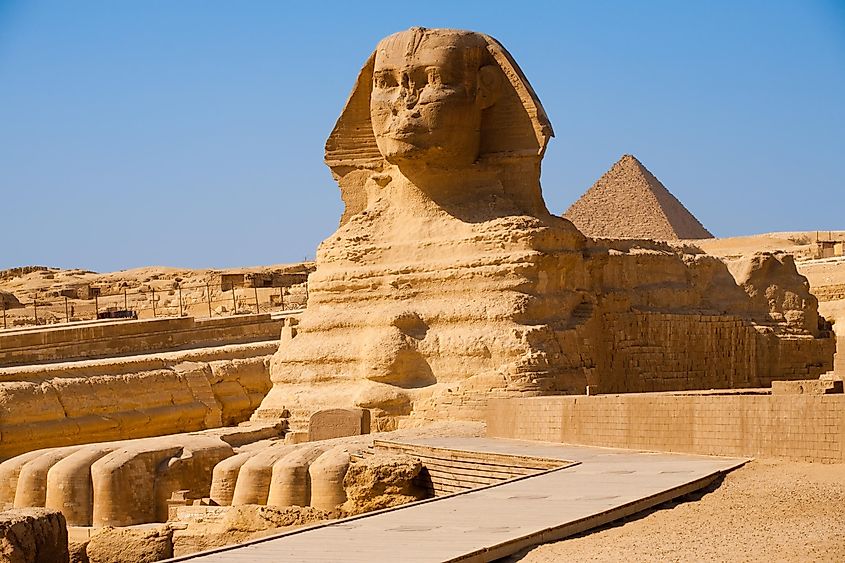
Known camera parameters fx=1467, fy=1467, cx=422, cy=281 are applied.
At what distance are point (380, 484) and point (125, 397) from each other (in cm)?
1085

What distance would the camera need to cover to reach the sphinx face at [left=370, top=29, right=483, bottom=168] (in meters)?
21.0

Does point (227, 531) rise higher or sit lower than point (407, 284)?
lower

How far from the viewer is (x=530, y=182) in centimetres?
2191

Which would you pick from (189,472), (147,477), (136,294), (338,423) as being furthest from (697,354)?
(136,294)

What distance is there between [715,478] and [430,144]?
9.01 meters

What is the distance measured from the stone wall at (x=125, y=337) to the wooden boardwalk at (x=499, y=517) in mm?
17224

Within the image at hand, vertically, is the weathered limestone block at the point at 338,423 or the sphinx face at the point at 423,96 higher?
the sphinx face at the point at 423,96

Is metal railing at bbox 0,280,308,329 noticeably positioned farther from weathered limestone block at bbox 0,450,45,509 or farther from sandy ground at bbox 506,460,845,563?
sandy ground at bbox 506,460,845,563

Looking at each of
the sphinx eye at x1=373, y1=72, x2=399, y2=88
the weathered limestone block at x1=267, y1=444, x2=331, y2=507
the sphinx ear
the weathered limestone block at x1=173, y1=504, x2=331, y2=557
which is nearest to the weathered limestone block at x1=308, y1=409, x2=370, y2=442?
the weathered limestone block at x1=267, y1=444, x2=331, y2=507

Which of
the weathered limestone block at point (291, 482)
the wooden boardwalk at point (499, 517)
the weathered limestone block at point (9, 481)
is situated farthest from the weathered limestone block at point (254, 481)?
the wooden boardwalk at point (499, 517)

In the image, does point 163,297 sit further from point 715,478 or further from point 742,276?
point 715,478

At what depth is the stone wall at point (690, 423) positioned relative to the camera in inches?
548

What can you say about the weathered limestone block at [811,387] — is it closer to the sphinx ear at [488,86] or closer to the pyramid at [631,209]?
the sphinx ear at [488,86]

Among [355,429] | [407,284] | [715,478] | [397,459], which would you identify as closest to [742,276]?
[407,284]
